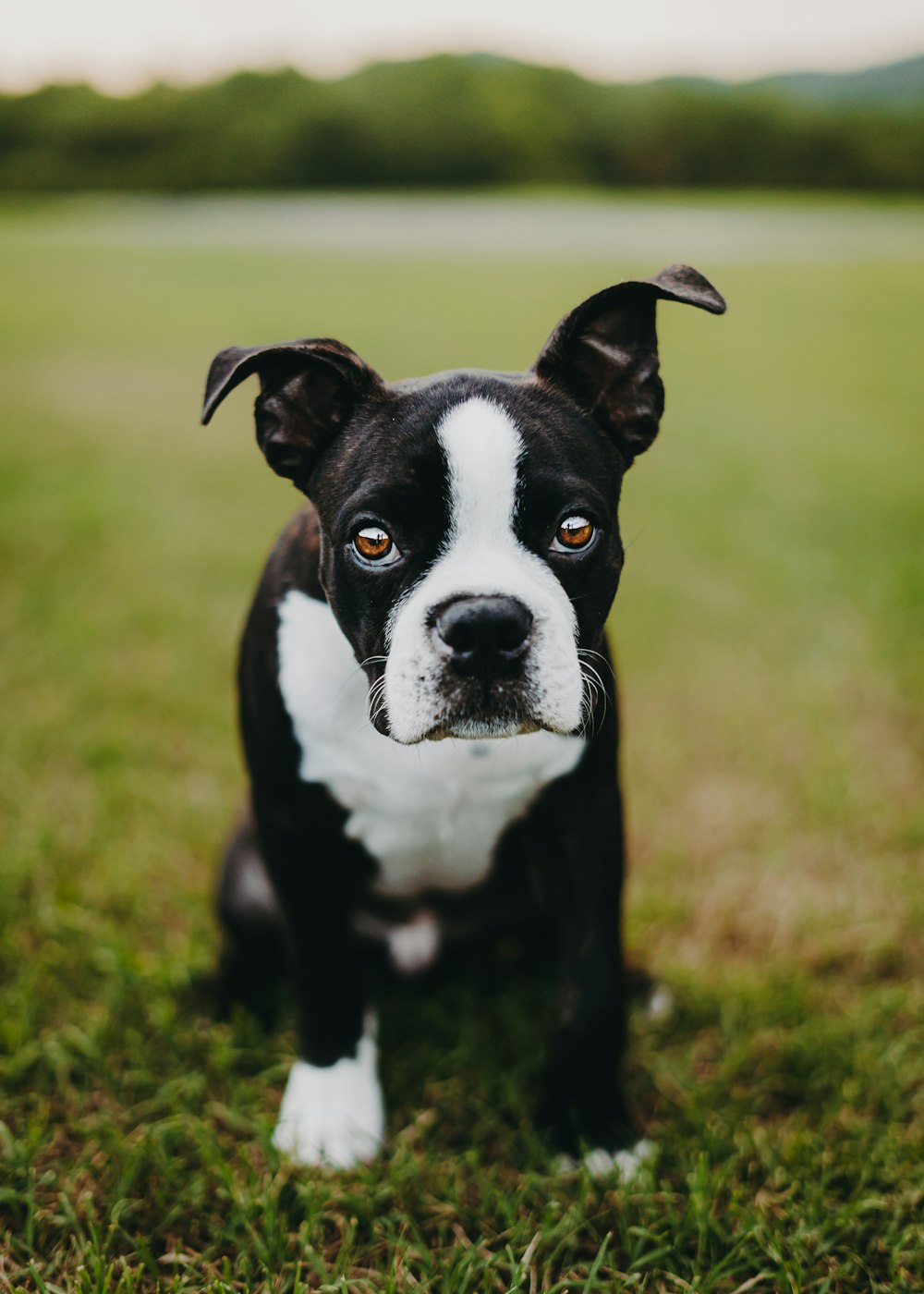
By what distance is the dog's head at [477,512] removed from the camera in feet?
6.68

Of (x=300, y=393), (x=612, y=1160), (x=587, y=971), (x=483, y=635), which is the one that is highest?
(x=300, y=393)

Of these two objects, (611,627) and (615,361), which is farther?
(611,627)

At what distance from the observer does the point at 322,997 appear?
Result: 2.65 m

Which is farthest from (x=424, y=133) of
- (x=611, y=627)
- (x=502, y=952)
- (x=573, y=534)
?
(x=573, y=534)

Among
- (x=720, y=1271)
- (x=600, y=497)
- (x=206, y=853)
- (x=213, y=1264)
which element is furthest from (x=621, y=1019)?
(x=206, y=853)

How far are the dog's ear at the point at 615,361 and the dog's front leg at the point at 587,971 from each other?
0.79 meters

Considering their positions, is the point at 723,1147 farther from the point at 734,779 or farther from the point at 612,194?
the point at 612,194

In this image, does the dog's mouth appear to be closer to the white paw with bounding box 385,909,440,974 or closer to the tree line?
the white paw with bounding box 385,909,440,974

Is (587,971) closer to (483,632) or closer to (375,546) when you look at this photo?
(483,632)

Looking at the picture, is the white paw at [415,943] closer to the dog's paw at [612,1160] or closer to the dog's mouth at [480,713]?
the dog's paw at [612,1160]

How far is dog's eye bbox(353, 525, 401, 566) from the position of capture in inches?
83.9

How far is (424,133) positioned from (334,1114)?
49500mm

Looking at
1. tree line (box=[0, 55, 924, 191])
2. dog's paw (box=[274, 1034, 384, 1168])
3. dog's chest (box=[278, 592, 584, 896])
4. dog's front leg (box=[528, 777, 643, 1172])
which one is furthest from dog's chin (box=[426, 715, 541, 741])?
tree line (box=[0, 55, 924, 191])

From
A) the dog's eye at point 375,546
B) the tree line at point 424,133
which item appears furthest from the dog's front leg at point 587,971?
the tree line at point 424,133
